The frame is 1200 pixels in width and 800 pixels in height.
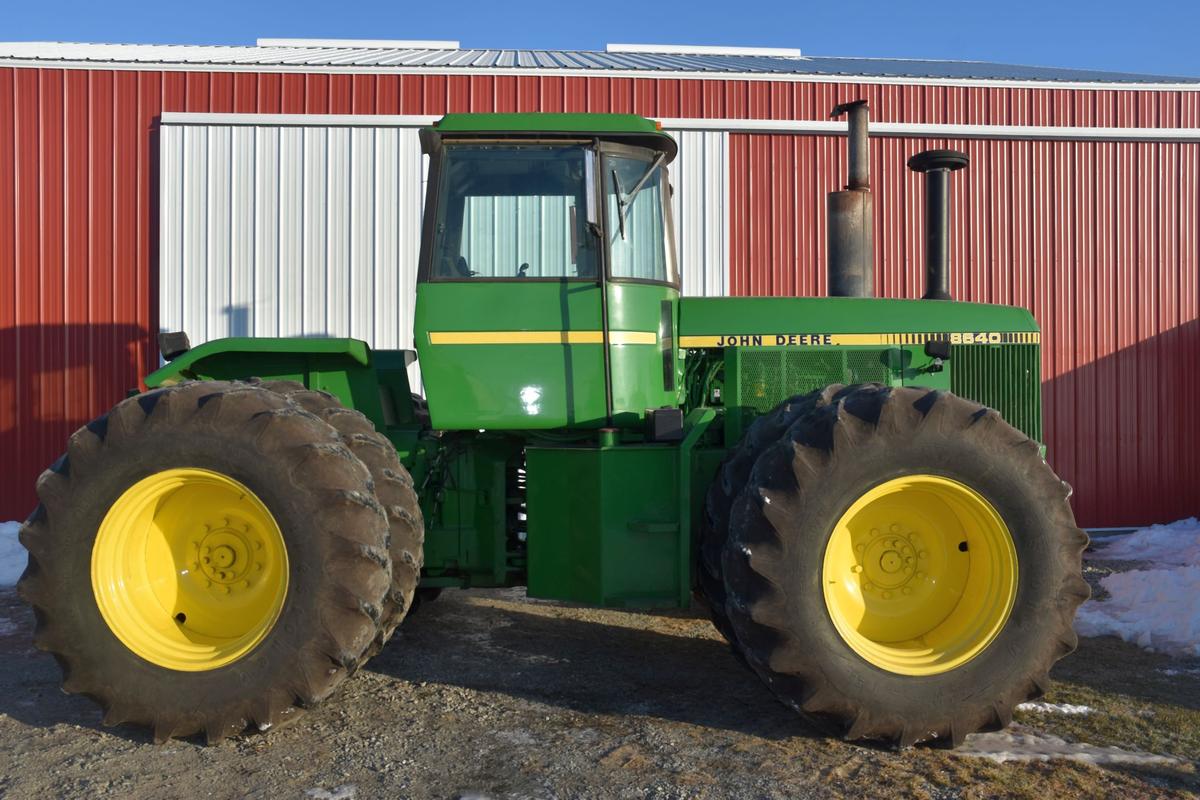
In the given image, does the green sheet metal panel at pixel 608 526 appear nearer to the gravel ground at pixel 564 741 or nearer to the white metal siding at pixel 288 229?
the gravel ground at pixel 564 741

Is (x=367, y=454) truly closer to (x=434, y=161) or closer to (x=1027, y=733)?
(x=434, y=161)

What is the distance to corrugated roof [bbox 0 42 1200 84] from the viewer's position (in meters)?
9.20

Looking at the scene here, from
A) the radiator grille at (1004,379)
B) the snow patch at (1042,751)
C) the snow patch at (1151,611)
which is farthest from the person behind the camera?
the snow patch at (1151,611)

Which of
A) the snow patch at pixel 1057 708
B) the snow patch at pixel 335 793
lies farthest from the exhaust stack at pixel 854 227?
the snow patch at pixel 335 793

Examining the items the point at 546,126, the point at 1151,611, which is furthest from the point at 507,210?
the point at 1151,611

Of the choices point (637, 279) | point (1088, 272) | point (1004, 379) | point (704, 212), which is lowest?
point (1004, 379)

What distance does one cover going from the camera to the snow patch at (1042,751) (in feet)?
12.0

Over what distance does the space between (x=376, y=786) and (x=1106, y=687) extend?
367cm

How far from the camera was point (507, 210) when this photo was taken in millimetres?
4613

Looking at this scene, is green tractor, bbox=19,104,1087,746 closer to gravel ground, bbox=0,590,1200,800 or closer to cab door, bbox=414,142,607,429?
cab door, bbox=414,142,607,429

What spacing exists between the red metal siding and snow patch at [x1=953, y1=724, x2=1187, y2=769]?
6120 millimetres

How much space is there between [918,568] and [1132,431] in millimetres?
7119

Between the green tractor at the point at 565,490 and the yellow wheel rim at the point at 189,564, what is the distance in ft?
0.04

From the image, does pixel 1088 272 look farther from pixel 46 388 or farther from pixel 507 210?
pixel 46 388
